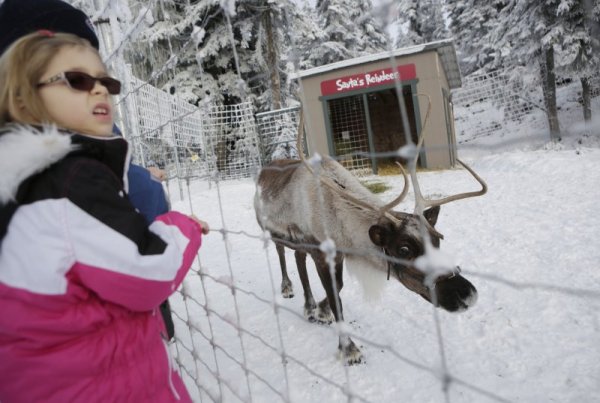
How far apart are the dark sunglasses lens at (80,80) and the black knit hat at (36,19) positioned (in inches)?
9.5

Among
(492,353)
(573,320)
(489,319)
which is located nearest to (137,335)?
(492,353)

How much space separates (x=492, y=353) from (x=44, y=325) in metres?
2.25

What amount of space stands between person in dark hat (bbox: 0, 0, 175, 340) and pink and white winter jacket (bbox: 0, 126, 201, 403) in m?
0.31

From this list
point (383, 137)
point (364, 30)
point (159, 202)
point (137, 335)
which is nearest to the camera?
point (137, 335)

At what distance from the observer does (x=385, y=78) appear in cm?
866

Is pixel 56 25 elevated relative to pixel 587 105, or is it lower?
elevated

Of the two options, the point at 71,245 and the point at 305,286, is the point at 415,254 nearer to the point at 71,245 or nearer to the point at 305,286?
the point at 305,286

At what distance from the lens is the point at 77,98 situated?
39.3 inches

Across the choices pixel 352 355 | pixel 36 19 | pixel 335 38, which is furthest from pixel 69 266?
pixel 335 38

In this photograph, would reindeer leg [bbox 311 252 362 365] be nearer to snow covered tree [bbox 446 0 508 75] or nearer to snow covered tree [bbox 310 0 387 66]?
snow covered tree [bbox 310 0 387 66]

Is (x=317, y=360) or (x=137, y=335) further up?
(x=137, y=335)

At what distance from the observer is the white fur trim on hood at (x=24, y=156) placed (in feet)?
2.78

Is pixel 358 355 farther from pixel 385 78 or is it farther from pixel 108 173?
pixel 385 78

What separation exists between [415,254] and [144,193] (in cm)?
128
